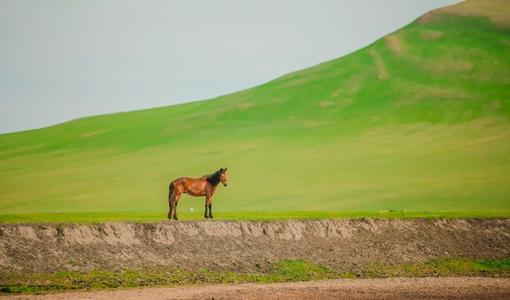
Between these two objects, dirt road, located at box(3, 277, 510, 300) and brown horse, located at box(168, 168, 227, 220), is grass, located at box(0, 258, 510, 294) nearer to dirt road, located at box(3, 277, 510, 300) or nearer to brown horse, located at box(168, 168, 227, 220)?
dirt road, located at box(3, 277, 510, 300)

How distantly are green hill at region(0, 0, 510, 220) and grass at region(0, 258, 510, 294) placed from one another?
14.8 meters

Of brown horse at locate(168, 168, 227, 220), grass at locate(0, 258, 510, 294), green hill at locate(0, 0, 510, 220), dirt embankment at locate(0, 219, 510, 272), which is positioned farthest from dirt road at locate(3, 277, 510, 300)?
green hill at locate(0, 0, 510, 220)

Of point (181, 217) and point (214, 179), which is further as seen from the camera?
point (181, 217)

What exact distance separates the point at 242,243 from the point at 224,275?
2.34m

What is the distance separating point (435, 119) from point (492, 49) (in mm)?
19320

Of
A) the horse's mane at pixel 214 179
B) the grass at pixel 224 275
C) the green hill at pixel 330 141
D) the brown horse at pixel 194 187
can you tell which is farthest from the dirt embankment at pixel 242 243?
the green hill at pixel 330 141

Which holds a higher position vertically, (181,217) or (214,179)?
(214,179)

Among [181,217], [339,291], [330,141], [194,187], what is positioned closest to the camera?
[339,291]

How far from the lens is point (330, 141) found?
79312mm

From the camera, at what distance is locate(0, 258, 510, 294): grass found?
2541cm

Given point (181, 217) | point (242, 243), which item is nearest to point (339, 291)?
point (242, 243)

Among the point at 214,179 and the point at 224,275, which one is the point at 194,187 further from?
the point at 224,275

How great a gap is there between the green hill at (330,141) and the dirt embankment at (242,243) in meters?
13.0

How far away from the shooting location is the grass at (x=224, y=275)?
2541cm
